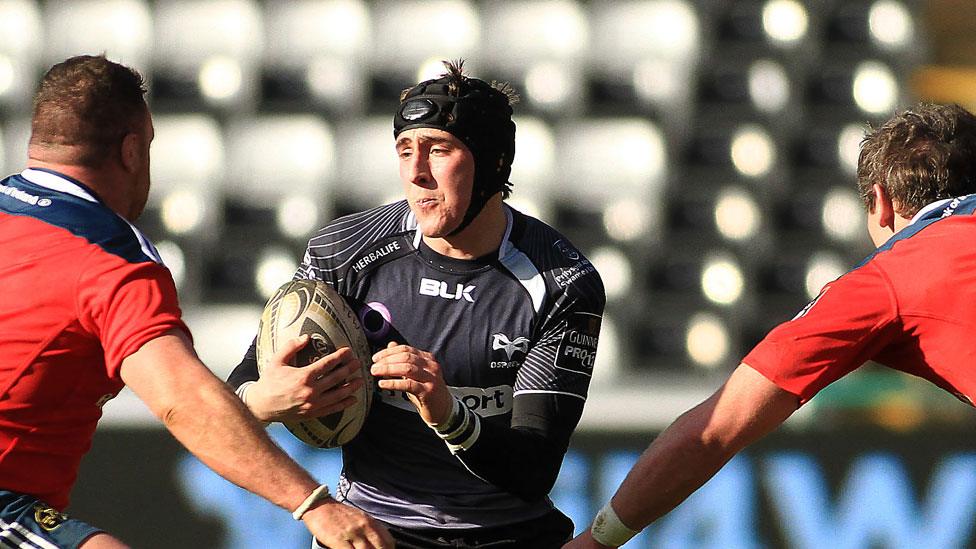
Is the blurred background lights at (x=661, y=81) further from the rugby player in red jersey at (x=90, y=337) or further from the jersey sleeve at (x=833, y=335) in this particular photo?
the rugby player in red jersey at (x=90, y=337)

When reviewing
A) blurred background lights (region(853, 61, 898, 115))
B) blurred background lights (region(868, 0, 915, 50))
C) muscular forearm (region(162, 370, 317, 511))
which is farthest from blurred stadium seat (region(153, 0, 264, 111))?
muscular forearm (region(162, 370, 317, 511))

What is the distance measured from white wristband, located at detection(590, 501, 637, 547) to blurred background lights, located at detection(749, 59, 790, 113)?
6.27 metres

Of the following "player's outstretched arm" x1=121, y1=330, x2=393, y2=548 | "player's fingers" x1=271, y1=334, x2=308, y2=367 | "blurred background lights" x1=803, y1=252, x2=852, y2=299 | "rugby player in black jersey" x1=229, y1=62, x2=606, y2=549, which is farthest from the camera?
"blurred background lights" x1=803, y1=252, x2=852, y2=299

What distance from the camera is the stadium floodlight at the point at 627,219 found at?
30.4 ft

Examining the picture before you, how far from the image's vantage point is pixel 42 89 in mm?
3809

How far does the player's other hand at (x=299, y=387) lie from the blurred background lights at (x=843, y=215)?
6172 mm

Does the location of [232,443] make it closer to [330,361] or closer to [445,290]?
[330,361]

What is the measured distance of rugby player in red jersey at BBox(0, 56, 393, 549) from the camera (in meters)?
3.35

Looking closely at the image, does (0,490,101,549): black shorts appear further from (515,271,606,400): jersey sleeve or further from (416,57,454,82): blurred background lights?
(416,57,454,82): blurred background lights

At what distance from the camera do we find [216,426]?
131 inches

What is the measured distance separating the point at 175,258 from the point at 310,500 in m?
5.99

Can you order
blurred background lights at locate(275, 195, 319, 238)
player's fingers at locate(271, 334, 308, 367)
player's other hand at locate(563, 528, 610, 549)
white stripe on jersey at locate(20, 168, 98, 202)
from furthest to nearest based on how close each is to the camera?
blurred background lights at locate(275, 195, 319, 238), player's other hand at locate(563, 528, 610, 549), player's fingers at locate(271, 334, 308, 367), white stripe on jersey at locate(20, 168, 98, 202)

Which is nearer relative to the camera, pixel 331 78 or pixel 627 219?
pixel 627 219

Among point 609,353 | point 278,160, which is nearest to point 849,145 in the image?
point 609,353
